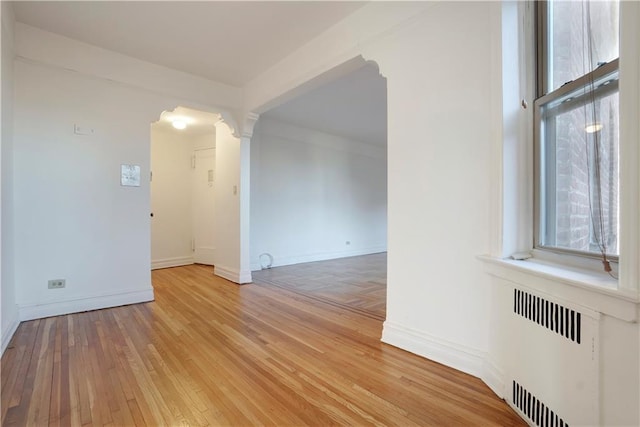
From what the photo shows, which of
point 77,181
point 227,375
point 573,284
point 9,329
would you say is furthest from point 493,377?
point 77,181

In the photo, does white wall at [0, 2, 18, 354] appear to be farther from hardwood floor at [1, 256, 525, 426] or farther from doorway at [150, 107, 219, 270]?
doorway at [150, 107, 219, 270]

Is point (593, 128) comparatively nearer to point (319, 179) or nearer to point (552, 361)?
point (552, 361)

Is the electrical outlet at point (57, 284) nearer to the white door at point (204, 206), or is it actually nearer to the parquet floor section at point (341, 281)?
the parquet floor section at point (341, 281)

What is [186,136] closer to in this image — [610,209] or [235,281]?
[235,281]

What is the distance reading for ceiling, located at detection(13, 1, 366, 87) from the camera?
2.42 metres

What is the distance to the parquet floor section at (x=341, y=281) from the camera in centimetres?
332

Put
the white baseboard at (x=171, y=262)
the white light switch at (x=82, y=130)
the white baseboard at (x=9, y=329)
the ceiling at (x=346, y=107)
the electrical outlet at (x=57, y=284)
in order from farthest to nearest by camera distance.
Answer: the white baseboard at (x=171, y=262)
the ceiling at (x=346, y=107)
the white light switch at (x=82, y=130)
the electrical outlet at (x=57, y=284)
the white baseboard at (x=9, y=329)

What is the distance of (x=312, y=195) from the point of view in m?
6.12

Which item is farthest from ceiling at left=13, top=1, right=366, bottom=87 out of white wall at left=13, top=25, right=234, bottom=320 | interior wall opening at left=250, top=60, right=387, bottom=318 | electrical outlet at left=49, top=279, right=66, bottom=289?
electrical outlet at left=49, top=279, right=66, bottom=289

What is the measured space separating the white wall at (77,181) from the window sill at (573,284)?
3.54 m

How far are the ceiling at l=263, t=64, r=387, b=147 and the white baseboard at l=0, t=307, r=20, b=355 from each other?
386cm

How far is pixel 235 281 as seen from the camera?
4.23m

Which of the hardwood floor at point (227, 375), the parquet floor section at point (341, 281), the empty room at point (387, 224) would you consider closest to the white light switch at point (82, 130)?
the empty room at point (387, 224)

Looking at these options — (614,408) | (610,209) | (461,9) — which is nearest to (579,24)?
(461,9)
